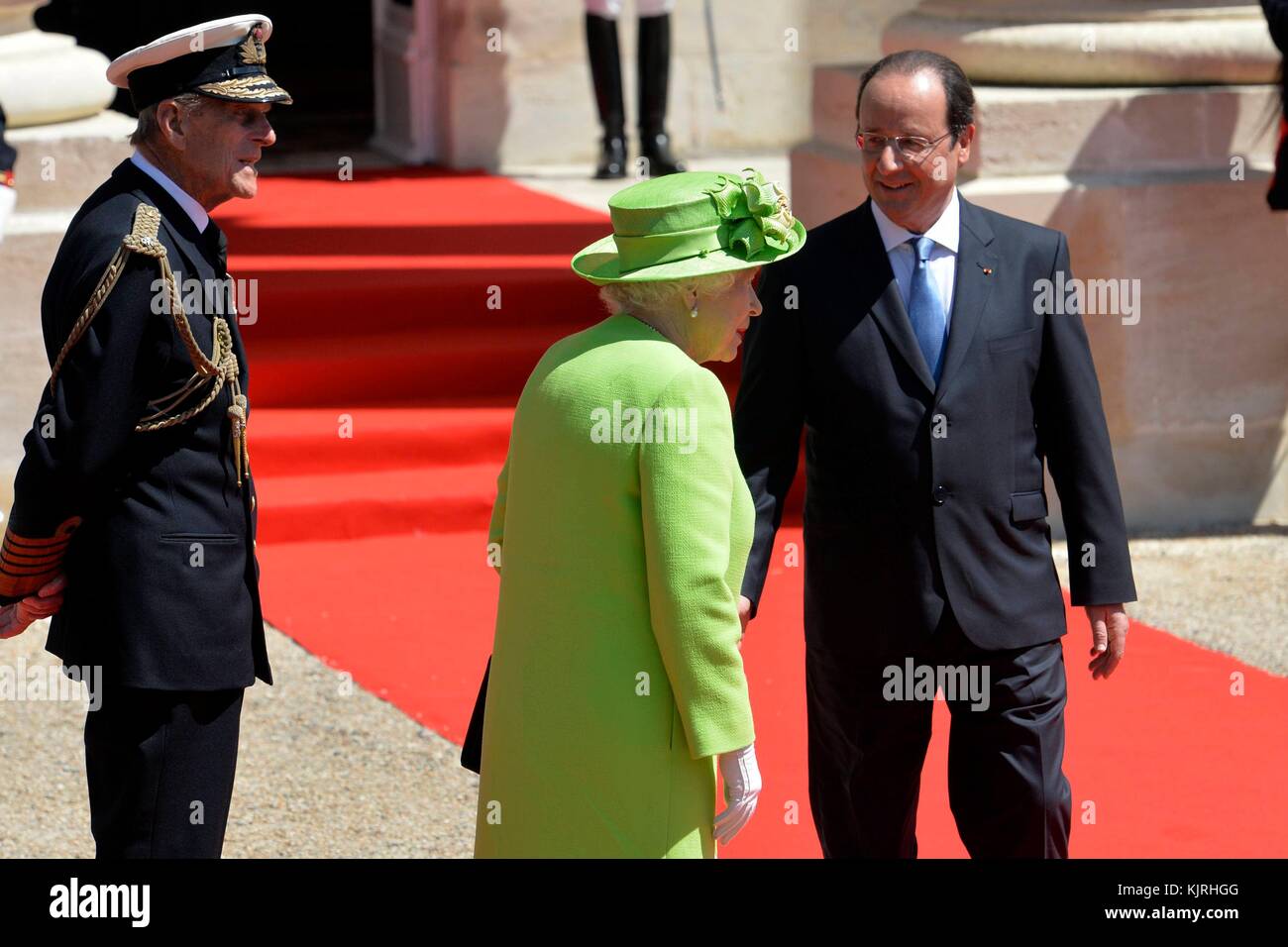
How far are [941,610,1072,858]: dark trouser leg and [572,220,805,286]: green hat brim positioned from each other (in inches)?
37.3

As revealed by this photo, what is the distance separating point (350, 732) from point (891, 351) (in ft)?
7.86

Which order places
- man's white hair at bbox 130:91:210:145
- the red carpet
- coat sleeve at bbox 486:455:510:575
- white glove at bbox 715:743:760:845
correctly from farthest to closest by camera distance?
the red carpet < man's white hair at bbox 130:91:210:145 < coat sleeve at bbox 486:455:510:575 < white glove at bbox 715:743:760:845

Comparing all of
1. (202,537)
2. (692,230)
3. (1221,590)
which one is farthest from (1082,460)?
(1221,590)

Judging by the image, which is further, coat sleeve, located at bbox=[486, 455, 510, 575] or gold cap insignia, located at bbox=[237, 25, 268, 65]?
gold cap insignia, located at bbox=[237, 25, 268, 65]

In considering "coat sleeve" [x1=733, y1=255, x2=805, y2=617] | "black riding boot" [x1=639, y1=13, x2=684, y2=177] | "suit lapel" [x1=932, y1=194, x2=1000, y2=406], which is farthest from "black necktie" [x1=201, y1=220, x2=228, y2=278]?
"black riding boot" [x1=639, y1=13, x2=684, y2=177]

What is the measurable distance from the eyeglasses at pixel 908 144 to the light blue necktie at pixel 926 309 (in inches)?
7.7

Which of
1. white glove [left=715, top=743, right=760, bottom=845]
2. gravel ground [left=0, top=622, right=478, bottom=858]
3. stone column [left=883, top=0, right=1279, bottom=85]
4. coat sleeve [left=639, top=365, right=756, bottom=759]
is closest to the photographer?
coat sleeve [left=639, top=365, right=756, bottom=759]

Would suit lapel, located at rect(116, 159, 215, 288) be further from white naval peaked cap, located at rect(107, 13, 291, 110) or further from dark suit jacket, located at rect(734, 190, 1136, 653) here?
dark suit jacket, located at rect(734, 190, 1136, 653)

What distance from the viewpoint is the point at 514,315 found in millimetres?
8203

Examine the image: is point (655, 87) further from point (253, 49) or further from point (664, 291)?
point (664, 291)

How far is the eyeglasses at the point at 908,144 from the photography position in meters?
3.79

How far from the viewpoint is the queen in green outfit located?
3.03 metres
